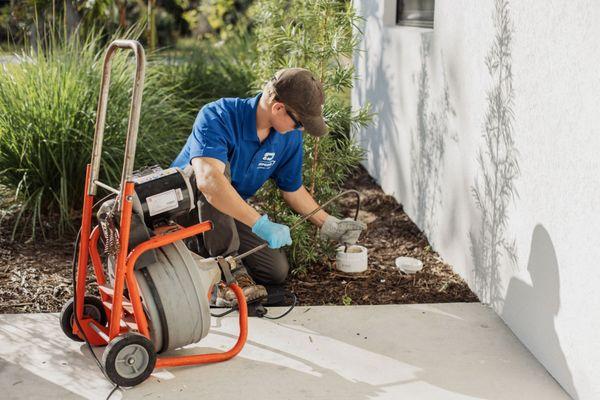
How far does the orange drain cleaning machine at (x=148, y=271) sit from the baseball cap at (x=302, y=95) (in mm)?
607

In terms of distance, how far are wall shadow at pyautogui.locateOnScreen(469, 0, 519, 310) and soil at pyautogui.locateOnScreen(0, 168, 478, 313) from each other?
0.28m

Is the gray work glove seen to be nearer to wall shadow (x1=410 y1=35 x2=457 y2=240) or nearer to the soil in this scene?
the soil

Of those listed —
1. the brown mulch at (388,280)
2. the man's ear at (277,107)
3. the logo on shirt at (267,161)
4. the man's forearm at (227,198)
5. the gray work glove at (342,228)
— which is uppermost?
the man's ear at (277,107)

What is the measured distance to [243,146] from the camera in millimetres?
3553

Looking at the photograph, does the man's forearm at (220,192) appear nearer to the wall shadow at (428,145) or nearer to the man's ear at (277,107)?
the man's ear at (277,107)

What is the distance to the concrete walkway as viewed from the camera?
2.91 metres

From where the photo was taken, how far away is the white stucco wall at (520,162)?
8.81 feet

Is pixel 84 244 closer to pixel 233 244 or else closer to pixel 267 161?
pixel 233 244

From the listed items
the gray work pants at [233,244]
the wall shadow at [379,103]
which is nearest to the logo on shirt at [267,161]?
the gray work pants at [233,244]

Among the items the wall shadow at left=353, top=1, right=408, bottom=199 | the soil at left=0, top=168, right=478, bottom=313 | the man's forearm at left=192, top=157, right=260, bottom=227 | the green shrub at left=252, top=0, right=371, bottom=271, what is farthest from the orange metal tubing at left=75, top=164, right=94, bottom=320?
the wall shadow at left=353, top=1, right=408, bottom=199

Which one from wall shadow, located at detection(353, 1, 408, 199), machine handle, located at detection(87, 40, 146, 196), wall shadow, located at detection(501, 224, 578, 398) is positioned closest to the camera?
machine handle, located at detection(87, 40, 146, 196)

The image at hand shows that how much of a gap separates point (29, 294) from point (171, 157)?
62.7 inches

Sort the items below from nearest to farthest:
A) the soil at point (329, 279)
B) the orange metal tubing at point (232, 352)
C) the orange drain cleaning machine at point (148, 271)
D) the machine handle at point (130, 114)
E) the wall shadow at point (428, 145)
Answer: the machine handle at point (130, 114), the orange drain cleaning machine at point (148, 271), the orange metal tubing at point (232, 352), the soil at point (329, 279), the wall shadow at point (428, 145)

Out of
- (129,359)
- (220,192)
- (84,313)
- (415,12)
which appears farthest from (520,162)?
(415,12)
